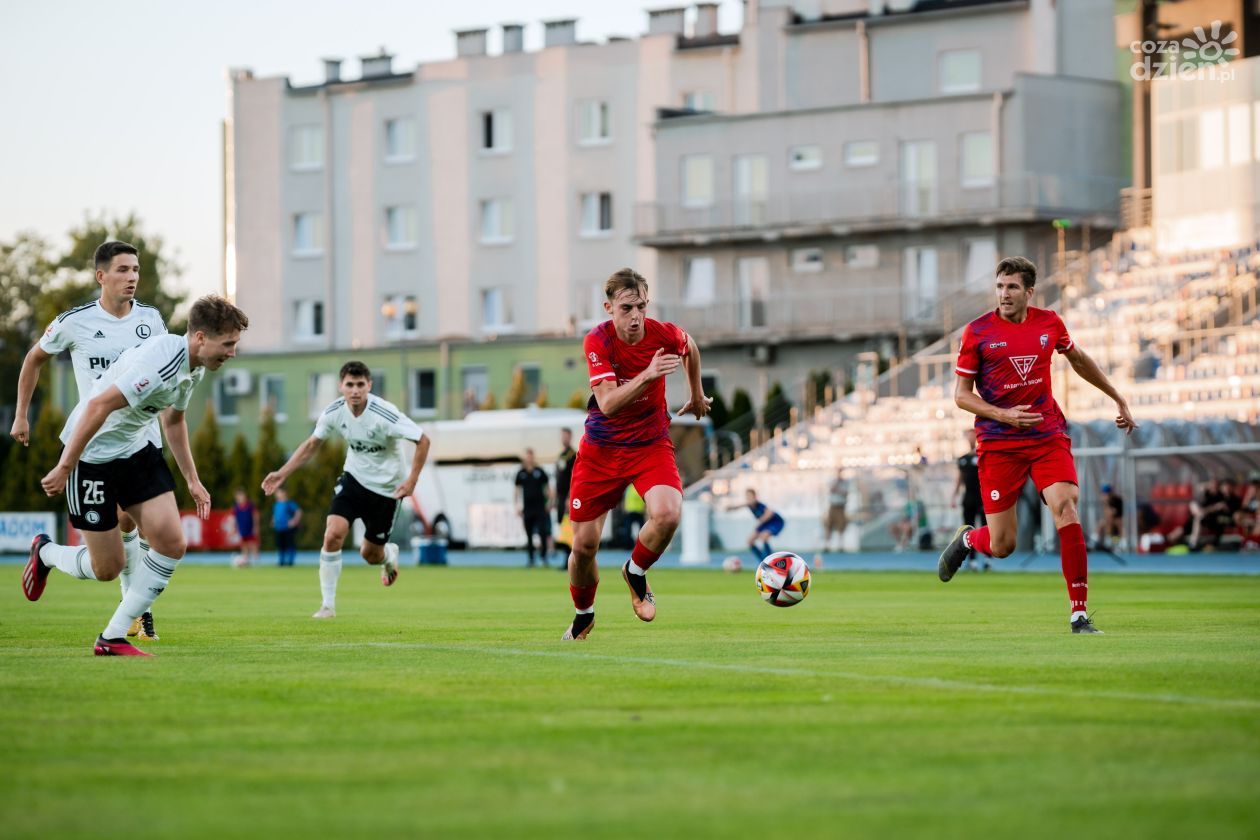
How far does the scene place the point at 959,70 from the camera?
66.3 metres

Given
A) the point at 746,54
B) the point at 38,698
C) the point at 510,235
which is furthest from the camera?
the point at 510,235

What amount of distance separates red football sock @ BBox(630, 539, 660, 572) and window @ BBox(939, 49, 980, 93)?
179ft

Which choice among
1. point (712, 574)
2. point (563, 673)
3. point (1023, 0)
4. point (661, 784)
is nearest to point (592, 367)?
point (563, 673)

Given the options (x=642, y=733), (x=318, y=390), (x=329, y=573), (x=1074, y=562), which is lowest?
(x=642, y=733)

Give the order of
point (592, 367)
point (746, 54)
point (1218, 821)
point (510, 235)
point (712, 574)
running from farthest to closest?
point (510, 235) → point (746, 54) → point (712, 574) → point (592, 367) → point (1218, 821)

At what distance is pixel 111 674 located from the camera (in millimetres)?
10250

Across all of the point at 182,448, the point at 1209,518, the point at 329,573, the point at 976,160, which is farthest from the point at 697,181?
the point at 182,448

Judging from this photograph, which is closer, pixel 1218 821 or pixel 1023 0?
pixel 1218 821

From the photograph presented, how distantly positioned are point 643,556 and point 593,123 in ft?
201

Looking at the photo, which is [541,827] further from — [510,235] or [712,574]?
[510,235]

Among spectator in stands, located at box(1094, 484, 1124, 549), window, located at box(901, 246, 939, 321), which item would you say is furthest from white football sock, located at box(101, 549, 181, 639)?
window, located at box(901, 246, 939, 321)

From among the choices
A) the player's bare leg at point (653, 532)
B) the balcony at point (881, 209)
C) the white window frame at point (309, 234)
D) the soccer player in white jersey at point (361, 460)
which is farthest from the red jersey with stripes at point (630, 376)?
the white window frame at point (309, 234)

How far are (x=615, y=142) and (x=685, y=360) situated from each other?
60796 mm

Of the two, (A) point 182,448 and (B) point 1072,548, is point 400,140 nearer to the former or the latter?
(B) point 1072,548
